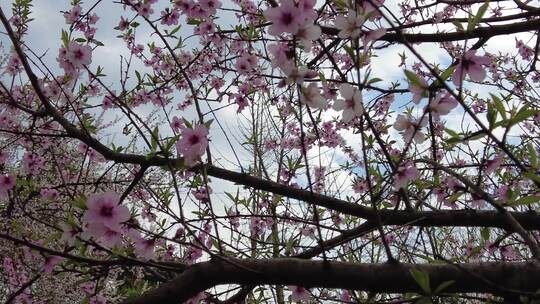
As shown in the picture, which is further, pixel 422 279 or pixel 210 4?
pixel 210 4

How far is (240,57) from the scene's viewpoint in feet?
→ 11.5

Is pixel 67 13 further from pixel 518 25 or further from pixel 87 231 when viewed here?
pixel 518 25

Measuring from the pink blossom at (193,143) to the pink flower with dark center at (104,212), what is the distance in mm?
295

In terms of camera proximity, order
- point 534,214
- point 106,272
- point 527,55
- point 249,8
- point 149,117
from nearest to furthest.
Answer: point 106,272 → point 534,214 → point 249,8 → point 527,55 → point 149,117

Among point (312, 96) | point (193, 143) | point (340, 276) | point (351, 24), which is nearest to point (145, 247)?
point (193, 143)

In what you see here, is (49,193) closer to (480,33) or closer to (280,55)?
(280,55)

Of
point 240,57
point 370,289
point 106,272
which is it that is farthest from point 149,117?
point 370,289

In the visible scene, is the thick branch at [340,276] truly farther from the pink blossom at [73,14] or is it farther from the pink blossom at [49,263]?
the pink blossom at [73,14]

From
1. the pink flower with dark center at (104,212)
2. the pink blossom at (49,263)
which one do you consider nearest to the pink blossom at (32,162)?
the pink blossom at (49,263)

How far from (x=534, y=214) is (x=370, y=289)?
4.44 feet

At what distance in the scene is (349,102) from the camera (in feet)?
5.10

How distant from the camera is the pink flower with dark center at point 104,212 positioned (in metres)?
1.69

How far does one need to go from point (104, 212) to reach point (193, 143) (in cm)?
41

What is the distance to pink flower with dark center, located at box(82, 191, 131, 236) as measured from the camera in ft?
5.54
